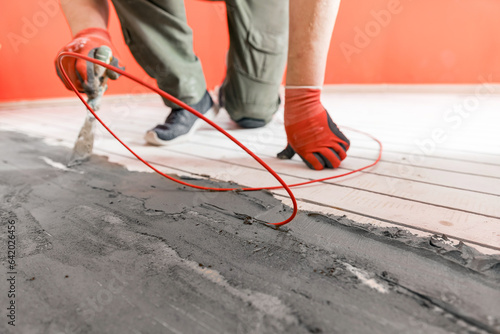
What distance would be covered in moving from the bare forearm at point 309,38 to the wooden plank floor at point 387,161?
0.90 feet

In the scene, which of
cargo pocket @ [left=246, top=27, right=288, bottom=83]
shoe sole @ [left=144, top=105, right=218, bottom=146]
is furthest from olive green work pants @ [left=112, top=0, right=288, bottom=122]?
shoe sole @ [left=144, top=105, right=218, bottom=146]

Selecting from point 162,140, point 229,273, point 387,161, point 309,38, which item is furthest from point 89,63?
point 387,161

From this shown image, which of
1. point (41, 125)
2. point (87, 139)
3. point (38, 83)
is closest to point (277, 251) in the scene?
point (87, 139)

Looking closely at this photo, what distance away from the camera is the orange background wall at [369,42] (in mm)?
2639

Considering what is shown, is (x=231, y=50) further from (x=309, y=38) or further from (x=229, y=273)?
(x=229, y=273)

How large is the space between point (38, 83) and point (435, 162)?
3.02 metres

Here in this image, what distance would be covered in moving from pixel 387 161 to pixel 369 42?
2593 mm

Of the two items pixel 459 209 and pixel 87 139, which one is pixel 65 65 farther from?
pixel 459 209

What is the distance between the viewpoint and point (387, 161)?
106 centimetres

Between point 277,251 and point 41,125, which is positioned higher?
point 277,251

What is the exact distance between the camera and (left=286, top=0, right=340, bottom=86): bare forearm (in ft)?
2.83

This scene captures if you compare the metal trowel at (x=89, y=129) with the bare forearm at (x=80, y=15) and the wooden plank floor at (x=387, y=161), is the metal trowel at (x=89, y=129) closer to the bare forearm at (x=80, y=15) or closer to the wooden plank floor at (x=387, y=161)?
the wooden plank floor at (x=387, y=161)

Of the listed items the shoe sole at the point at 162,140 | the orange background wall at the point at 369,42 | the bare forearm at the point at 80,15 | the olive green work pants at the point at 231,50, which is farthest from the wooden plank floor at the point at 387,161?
the orange background wall at the point at 369,42

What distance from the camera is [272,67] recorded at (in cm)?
158
